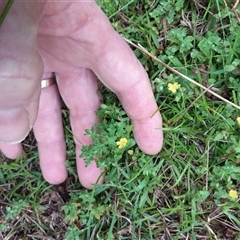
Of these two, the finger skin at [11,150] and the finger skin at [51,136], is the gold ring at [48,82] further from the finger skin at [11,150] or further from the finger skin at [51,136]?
the finger skin at [11,150]

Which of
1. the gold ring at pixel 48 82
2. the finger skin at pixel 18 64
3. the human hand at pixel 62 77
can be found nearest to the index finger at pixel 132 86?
the human hand at pixel 62 77

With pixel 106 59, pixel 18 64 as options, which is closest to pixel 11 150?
pixel 106 59

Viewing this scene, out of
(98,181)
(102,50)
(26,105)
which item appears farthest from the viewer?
(98,181)

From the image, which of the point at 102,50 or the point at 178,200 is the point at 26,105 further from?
the point at 178,200

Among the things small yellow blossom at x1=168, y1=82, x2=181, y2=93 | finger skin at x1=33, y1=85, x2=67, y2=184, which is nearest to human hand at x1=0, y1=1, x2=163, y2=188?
finger skin at x1=33, y1=85, x2=67, y2=184

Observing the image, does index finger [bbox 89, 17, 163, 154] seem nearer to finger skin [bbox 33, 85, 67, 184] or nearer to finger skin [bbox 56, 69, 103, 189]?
finger skin [bbox 56, 69, 103, 189]

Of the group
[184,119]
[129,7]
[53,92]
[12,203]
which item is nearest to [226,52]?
[184,119]

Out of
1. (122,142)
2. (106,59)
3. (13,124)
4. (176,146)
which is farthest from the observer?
(176,146)

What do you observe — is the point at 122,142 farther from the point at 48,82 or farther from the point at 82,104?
the point at 48,82
